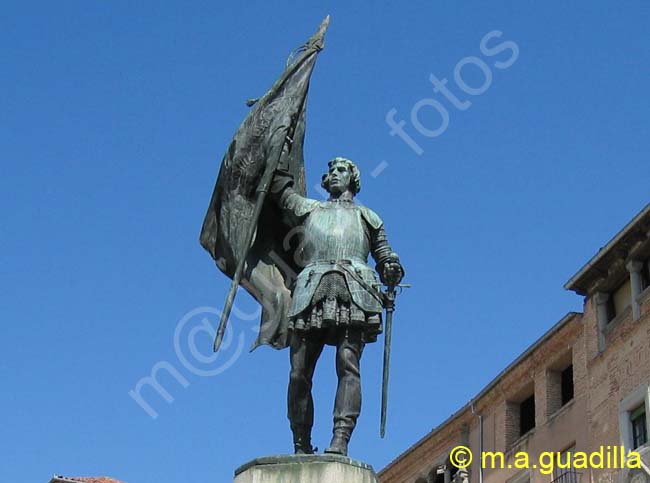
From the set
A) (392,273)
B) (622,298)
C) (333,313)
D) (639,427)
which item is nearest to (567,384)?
(622,298)

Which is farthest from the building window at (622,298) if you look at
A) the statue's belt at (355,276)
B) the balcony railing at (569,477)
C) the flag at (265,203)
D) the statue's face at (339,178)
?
the statue's belt at (355,276)

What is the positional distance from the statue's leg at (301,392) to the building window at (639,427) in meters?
29.0

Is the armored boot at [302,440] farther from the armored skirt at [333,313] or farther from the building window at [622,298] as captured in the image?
the building window at [622,298]

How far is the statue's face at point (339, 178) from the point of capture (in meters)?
13.2

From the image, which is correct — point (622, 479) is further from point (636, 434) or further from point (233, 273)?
point (233, 273)

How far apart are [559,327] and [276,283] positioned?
33784 millimetres

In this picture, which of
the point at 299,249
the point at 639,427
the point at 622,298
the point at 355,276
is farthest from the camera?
the point at 622,298

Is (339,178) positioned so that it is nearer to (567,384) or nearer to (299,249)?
(299,249)

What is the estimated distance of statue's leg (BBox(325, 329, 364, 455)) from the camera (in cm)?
1192

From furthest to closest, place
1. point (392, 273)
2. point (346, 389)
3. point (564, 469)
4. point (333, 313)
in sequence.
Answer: point (564, 469), point (392, 273), point (333, 313), point (346, 389)

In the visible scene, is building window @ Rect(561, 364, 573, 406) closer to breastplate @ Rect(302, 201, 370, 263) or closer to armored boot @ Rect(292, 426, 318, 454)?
breastplate @ Rect(302, 201, 370, 263)

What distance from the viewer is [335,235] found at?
12750mm

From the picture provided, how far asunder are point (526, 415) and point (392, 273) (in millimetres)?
35764

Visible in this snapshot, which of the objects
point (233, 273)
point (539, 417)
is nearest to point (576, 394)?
point (539, 417)
